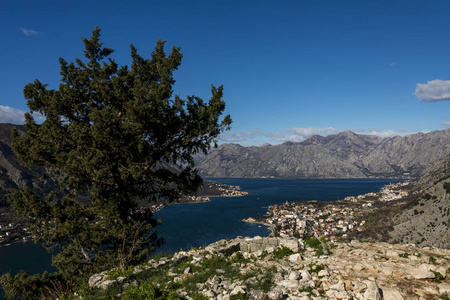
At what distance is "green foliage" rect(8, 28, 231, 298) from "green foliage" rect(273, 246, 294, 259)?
23.5 ft

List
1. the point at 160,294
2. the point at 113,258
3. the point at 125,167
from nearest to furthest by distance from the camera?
the point at 160,294, the point at 125,167, the point at 113,258

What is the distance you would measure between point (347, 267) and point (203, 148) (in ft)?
32.6

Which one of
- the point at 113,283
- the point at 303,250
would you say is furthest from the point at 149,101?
the point at 303,250

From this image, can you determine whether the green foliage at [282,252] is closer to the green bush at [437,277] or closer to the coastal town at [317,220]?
the green bush at [437,277]

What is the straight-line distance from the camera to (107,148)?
45.3 feet

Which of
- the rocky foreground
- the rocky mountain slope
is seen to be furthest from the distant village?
the rocky foreground

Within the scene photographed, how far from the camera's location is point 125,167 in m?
13.8

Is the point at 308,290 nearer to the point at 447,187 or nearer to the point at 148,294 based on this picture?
the point at 148,294

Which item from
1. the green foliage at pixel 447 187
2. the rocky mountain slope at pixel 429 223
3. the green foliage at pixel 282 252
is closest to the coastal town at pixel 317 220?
the rocky mountain slope at pixel 429 223

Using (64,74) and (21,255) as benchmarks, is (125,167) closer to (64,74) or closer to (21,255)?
(64,74)

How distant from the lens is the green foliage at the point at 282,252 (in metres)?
12.0

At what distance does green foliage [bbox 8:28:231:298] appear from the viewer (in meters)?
13.7

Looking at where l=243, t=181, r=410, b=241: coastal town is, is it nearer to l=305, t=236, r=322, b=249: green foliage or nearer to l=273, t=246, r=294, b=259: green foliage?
l=305, t=236, r=322, b=249: green foliage

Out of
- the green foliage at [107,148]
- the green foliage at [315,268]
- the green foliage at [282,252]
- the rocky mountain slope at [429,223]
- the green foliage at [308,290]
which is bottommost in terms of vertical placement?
the rocky mountain slope at [429,223]
